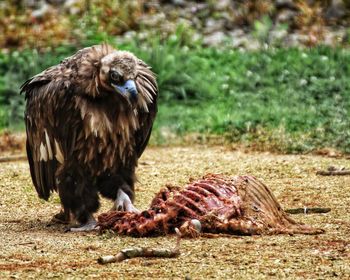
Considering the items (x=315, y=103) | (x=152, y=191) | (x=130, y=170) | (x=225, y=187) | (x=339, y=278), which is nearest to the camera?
(x=339, y=278)

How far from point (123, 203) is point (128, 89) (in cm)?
85

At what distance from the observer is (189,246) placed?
6.34 meters

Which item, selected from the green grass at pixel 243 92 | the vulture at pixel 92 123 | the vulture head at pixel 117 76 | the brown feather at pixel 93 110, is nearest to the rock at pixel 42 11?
the green grass at pixel 243 92

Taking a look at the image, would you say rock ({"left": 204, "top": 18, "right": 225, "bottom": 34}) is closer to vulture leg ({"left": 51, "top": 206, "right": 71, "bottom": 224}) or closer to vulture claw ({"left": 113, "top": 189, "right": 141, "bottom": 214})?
vulture leg ({"left": 51, "top": 206, "right": 71, "bottom": 224})

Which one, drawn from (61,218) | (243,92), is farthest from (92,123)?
(243,92)

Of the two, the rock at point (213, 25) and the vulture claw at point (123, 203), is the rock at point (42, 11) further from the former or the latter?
the vulture claw at point (123, 203)

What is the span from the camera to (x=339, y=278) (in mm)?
5449

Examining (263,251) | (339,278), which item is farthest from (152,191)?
(339,278)

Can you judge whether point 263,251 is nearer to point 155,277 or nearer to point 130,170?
point 155,277

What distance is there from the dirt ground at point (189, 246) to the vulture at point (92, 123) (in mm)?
338

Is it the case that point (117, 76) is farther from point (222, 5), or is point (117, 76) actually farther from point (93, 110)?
point (222, 5)

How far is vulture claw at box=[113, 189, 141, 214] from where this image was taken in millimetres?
7455

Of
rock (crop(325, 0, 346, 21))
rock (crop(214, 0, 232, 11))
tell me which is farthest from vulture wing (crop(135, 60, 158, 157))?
Answer: rock (crop(214, 0, 232, 11))

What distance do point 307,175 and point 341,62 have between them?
4242 millimetres
